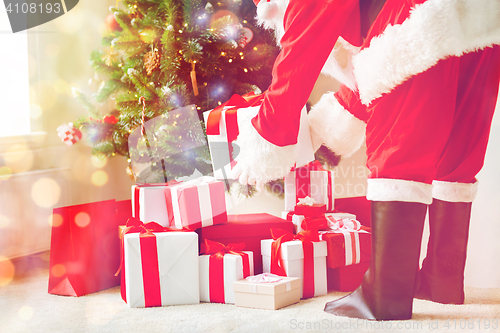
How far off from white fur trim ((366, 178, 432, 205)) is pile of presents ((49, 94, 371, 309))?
1.36ft

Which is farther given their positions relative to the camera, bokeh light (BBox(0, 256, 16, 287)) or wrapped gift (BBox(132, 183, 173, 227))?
bokeh light (BBox(0, 256, 16, 287))

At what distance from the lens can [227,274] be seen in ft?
3.91

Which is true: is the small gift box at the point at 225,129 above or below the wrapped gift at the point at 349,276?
above

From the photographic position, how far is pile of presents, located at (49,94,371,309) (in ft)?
3.79

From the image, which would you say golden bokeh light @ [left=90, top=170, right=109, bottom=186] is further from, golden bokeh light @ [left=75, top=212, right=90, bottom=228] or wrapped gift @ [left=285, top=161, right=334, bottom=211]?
wrapped gift @ [left=285, top=161, right=334, bottom=211]

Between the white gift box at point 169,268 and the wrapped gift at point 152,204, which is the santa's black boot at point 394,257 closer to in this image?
the white gift box at point 169,268

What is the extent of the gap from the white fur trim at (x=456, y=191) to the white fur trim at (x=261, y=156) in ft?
1.24

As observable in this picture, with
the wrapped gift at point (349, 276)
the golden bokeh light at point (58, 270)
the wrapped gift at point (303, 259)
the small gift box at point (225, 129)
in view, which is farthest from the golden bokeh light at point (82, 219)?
the wrapped gift at point (349, 276)

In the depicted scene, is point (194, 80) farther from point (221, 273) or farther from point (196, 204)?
point (221, 273)

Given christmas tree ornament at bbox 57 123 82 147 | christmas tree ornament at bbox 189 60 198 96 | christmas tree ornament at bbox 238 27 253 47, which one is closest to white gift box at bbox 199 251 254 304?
christmas tree ornament at bbox 189 60 198 96

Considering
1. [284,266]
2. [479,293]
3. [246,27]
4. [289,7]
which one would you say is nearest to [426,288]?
[479,293]

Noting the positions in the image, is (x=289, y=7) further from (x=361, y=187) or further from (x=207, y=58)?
(x=361, y=187)

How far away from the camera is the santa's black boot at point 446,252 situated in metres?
0.99

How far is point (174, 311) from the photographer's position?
43.6 inches
